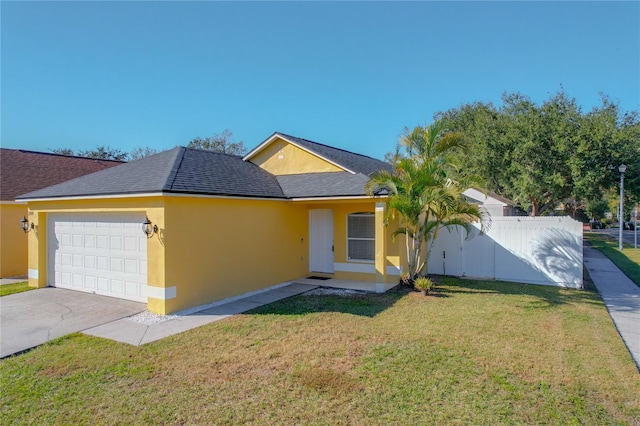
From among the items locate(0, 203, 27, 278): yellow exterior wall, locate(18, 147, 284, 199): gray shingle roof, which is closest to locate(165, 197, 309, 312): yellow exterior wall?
locate(18, 147, 284, 199): gray shingle roof

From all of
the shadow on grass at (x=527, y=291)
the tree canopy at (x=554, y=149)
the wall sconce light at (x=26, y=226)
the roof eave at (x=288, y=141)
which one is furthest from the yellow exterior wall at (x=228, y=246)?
the tree canopy at (x=554, y=149)

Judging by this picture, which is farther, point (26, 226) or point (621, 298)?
point (26, 226)

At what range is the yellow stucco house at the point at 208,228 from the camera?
895 cm

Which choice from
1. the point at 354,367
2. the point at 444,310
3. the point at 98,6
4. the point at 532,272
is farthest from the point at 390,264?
the point at 98,6

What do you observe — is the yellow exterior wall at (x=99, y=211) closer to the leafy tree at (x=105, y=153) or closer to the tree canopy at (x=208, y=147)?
the tree canopy at (x=208, y=147)

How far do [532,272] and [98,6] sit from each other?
16.3 metres

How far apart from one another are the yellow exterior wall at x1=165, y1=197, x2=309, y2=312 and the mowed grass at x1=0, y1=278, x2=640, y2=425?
1922 mm

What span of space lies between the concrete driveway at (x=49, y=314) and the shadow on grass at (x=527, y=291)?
30.0 feet

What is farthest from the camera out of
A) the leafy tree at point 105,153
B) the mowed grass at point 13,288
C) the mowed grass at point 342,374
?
the leafy tree at point 105,153

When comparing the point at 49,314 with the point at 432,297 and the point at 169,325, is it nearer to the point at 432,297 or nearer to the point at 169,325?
the point at 169,325

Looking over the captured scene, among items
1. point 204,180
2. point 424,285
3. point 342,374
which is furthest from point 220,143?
point 342,374

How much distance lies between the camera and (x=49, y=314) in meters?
8.65

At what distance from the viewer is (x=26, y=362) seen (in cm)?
589

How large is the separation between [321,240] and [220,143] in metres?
36.7
